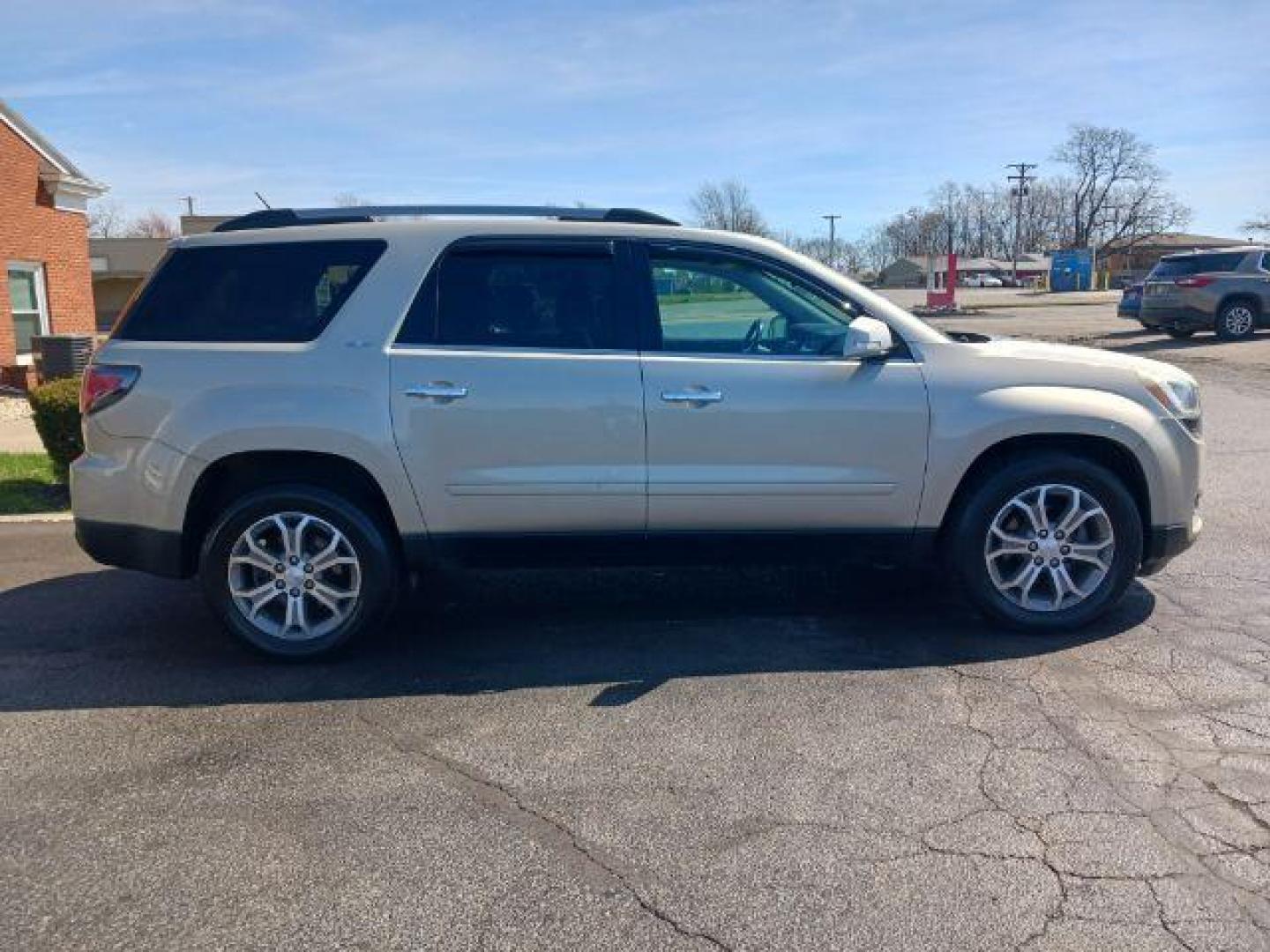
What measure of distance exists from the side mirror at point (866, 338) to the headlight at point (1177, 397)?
1.31m

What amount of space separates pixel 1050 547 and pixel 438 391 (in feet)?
9.46

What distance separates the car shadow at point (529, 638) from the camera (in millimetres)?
4520

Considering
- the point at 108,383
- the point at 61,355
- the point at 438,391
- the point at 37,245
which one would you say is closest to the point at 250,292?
the point at 108,383

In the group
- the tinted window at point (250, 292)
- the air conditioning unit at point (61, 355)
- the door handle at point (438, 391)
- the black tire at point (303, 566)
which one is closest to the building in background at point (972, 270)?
the air conditioning unit at point (61, 355)

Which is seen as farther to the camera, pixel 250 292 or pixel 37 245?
pixel 37 245

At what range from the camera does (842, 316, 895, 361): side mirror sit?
4547 millimetres

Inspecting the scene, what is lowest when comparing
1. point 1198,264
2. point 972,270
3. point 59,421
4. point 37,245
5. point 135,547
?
point 135,547

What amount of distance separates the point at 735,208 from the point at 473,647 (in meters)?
65.5

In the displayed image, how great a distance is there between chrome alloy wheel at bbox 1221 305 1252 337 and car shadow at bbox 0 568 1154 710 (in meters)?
18.1

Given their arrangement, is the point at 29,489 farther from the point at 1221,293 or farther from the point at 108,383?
the point at 1221,293

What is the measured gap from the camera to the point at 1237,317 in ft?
68.5

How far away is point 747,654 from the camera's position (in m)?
4.75

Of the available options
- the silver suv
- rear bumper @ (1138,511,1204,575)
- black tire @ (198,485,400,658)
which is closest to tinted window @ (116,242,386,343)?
the silver suv

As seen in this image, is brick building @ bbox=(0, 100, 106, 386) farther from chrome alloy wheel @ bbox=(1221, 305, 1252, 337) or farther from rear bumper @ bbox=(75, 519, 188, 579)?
chrome alloy wheel @ bbox=(1221, 305, 1252, 337)
